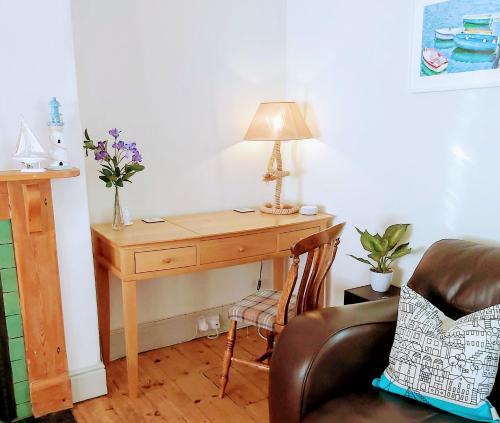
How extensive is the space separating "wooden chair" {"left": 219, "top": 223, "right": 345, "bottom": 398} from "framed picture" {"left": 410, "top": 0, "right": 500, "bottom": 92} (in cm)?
80

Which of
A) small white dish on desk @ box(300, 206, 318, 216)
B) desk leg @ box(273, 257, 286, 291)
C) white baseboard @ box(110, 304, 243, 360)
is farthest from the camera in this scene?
desk leg @ box(273, 257, 286, 291)

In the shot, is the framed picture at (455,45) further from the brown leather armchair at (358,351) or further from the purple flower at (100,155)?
the purple flower at (100,155)

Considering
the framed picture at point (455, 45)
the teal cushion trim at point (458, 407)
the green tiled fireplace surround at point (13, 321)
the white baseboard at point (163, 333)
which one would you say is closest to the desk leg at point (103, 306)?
the white baseboard at point (163, 333)

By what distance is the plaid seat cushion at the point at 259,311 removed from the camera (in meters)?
2.21

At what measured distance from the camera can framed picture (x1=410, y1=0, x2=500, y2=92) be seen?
1.96 metres

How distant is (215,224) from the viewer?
2598mm

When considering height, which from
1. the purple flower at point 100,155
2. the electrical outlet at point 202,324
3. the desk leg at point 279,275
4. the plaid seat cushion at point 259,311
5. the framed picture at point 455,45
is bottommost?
the electrical outlet at point 202,324

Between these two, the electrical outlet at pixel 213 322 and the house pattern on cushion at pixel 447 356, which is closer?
the house pattern on cushion at pixel 447 356

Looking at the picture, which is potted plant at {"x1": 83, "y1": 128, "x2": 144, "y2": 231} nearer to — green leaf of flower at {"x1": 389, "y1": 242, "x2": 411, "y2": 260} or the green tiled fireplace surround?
the green tiled fireplace surround

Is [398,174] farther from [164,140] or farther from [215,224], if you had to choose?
[164,140]

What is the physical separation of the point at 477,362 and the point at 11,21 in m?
2.11

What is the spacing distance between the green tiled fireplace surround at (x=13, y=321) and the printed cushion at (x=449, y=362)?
4.97ft

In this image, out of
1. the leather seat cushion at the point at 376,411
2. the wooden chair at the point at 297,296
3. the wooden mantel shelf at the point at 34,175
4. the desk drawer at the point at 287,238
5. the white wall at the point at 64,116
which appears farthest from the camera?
the desk drawer at the point at 287,238

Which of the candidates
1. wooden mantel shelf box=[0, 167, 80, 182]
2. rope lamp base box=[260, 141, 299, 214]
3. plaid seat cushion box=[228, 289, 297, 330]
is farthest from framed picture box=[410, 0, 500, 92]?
wooden mantel shelf box=[0, 167, 80, 182]
